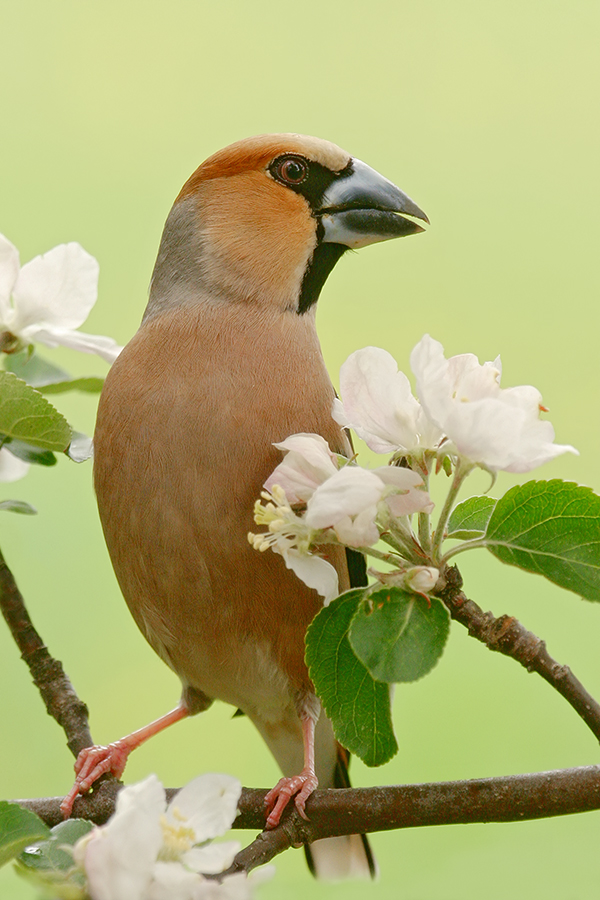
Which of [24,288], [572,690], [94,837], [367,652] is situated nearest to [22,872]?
[94,837]

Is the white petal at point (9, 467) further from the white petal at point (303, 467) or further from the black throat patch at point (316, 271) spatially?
the white petal at point (303, 467)

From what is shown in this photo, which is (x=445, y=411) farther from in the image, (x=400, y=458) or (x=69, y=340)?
(x=69, y=340)

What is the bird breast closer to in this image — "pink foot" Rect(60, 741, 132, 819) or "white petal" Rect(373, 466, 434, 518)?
"pink foot" Rect(60, 741, 132, 819)

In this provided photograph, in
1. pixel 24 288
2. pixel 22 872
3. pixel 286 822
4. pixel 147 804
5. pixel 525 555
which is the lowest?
pixel 286 822

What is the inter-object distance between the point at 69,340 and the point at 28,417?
0.31 metres

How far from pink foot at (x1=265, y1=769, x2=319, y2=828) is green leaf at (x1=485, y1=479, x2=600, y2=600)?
1.69ft

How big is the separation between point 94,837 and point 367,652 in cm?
28

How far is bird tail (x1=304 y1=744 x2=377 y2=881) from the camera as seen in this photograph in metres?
1.87

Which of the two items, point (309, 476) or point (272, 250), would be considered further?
point (272, 250)

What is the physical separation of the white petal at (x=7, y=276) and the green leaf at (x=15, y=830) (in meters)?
0.77

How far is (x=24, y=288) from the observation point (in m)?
1.37

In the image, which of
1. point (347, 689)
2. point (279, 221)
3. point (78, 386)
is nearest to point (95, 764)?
point (78, 386)

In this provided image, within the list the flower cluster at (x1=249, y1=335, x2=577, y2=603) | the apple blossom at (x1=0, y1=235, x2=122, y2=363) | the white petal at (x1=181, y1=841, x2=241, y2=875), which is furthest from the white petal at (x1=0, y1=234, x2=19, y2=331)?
the white petal at (x1=181, y1=841, x2=241, y2=875)

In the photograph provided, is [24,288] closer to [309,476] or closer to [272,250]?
[272,250]
